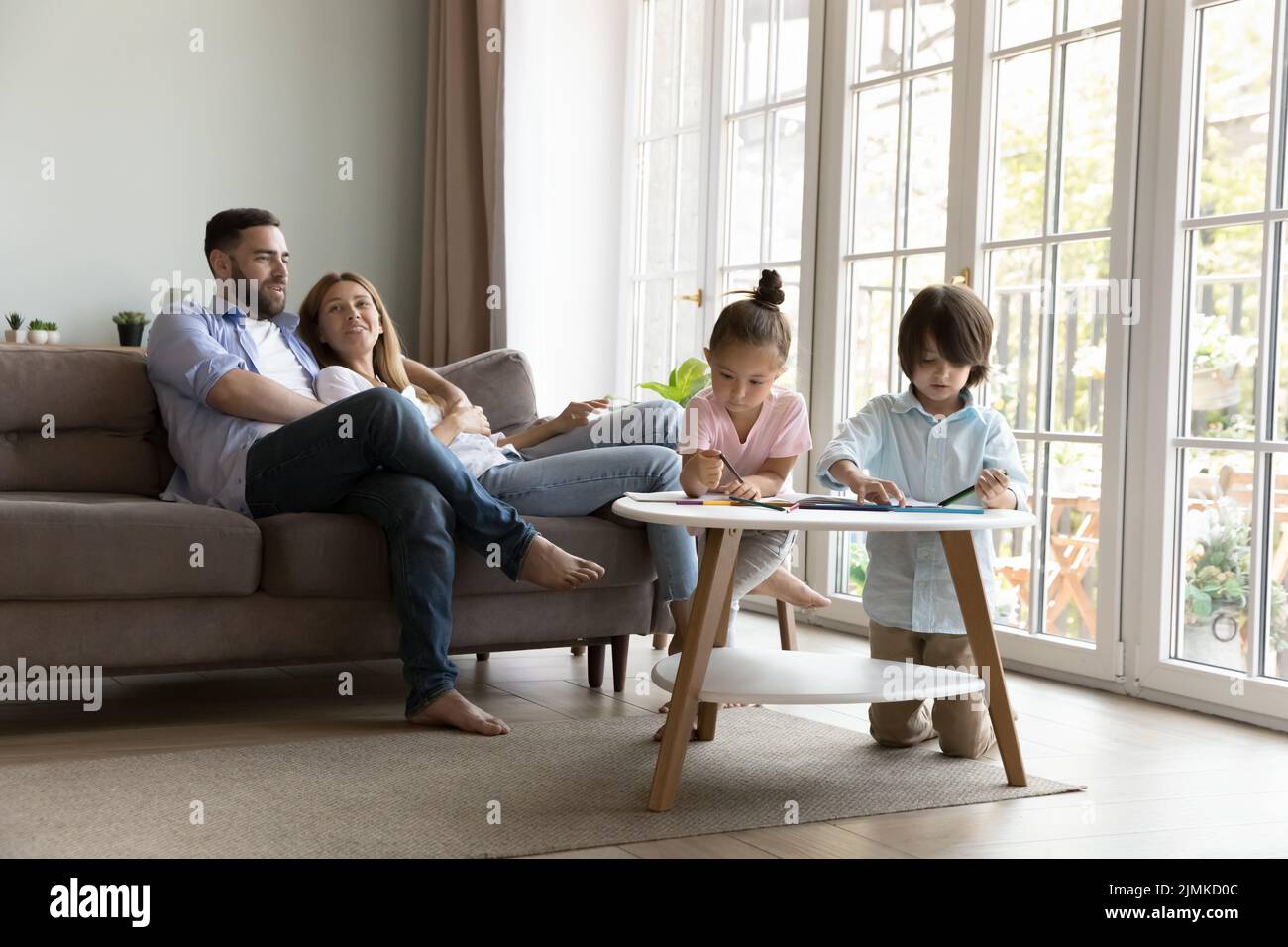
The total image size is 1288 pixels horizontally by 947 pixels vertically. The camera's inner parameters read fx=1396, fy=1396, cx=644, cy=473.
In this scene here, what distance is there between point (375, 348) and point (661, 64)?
217 centimetres

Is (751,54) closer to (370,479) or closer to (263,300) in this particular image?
(263,300)

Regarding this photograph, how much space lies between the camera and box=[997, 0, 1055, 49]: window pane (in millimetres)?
3301

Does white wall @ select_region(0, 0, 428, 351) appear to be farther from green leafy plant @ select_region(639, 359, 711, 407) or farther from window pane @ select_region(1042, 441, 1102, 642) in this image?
window pane @ select_region(1042, 441, 1102, 642)

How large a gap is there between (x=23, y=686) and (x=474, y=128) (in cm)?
301

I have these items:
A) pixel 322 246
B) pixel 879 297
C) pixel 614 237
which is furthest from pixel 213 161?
pixel 879 297

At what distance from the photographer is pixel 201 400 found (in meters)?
2.79

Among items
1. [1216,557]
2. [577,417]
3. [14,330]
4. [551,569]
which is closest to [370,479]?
[551,569]

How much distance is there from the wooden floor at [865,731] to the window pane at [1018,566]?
0.58 feet

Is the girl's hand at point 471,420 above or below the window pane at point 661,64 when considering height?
below

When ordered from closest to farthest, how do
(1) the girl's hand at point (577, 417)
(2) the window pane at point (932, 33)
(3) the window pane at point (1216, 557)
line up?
(3) the window pane at point (1216, 557) < (1) the girl's hand at point (577, 417) < (2) the window pane at point (932, 33)

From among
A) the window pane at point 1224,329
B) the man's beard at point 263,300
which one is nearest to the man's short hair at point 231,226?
the man's beard at point 263,300

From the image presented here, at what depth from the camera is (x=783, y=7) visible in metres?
4.21

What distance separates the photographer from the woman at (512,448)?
8.93ft

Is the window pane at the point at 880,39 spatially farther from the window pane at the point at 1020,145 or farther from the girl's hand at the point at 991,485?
the girl's hand at the point at 991,485
